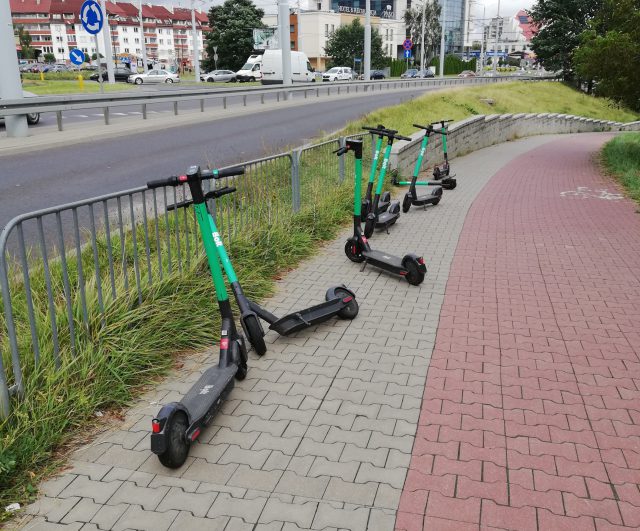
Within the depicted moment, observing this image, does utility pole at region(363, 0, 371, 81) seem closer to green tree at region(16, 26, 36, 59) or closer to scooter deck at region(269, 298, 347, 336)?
scooter deck at region(269, 298, 347, 336)

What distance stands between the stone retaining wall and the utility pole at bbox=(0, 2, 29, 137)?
8985 mm

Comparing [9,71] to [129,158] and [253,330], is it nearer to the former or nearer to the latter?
[129,158]

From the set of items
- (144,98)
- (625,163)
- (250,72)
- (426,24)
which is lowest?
(625,163)

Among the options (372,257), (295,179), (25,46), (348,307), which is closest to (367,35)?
(295,179)

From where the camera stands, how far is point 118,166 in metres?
12.1

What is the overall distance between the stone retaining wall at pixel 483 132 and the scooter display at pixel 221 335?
7027 millimetres

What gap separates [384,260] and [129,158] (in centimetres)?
823

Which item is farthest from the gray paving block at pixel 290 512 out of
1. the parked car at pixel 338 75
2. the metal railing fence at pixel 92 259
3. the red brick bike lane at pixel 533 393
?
the parked car at pixel 338 75

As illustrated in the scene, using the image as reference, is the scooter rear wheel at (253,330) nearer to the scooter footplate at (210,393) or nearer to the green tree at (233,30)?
the scooter footplate at (210,393)

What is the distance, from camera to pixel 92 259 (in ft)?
16.8

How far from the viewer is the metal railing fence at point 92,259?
12.2ft

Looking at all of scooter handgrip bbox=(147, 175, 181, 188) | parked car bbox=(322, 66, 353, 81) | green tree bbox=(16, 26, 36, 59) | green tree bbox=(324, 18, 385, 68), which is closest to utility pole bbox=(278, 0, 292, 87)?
scooter handgrip bbox=(147, 175, 181, 188)

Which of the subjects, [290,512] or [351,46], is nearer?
[290,512]

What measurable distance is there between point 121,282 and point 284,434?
187cm
